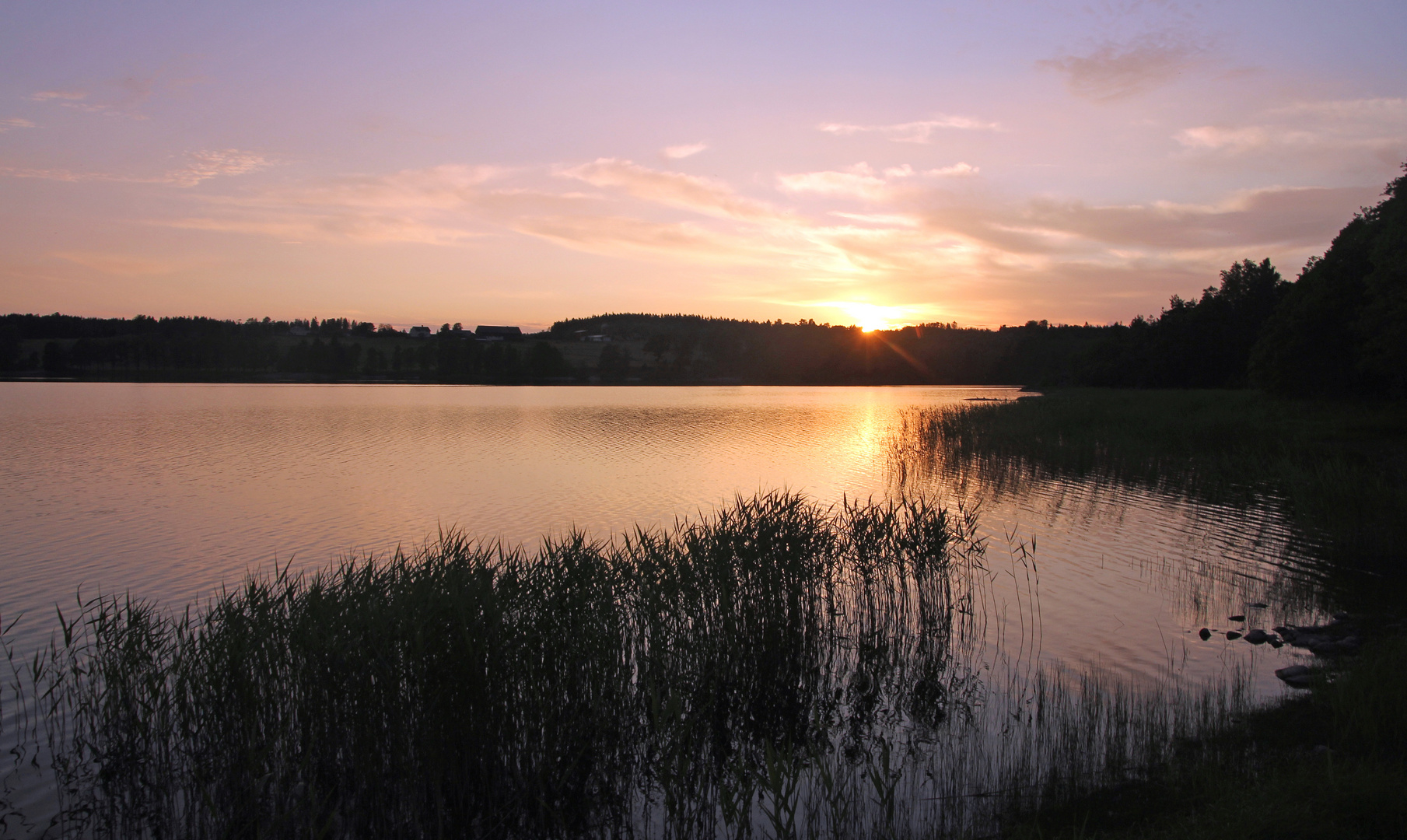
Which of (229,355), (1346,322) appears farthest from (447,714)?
(229,355)

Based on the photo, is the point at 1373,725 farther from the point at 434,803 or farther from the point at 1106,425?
the point at 1106,425

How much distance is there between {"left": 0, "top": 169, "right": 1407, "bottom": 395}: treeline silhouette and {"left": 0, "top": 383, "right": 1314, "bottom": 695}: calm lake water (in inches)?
686

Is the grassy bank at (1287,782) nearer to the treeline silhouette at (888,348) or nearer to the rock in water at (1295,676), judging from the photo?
the rock in water at (1295,676)

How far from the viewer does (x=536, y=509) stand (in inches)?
754

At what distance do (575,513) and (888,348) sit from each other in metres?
144

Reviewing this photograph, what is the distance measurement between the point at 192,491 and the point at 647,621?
18.2m

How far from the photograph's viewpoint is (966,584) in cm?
1266

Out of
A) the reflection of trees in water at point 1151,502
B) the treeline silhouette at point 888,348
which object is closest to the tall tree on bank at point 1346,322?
the treeline silhouette at point 888,348

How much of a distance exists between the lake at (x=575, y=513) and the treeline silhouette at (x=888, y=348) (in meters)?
16.9

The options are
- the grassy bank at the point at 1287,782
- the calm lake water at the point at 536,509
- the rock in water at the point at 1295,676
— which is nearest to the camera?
the grassy bank at the point at 1287,782

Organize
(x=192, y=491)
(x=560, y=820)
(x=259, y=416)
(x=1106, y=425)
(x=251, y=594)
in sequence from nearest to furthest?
1. (x=560, y=820)
2. (x=251, y=594)
3. (x=192, y=491)
4. (x=1106, y=425)
5. (x=259, y=416)

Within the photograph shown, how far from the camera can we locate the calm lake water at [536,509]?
11234mm

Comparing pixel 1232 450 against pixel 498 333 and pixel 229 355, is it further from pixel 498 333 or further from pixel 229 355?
pixel 498 333

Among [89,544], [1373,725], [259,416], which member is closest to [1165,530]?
[1373,725]
